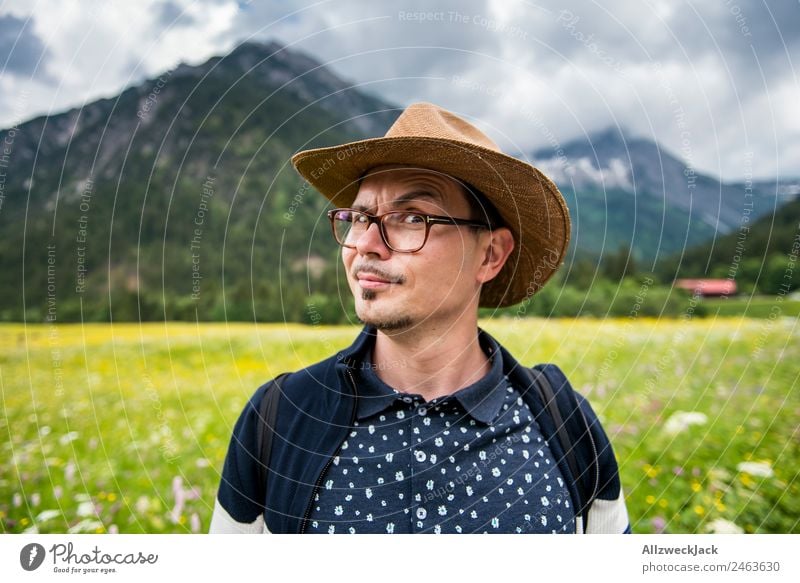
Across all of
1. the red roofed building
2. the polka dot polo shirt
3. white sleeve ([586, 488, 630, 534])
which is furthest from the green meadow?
the polka dot polo shirt

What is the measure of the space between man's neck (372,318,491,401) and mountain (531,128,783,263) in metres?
0.98

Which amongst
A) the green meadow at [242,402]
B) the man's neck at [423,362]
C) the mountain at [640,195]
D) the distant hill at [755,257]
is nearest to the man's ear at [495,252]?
the man's neck at [423,362]

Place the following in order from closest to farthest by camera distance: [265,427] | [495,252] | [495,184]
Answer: [265,427] → [495,184] → [495,252]

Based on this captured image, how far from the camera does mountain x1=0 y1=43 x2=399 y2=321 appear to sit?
2.62 metres

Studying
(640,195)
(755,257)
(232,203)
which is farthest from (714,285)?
(232,203)

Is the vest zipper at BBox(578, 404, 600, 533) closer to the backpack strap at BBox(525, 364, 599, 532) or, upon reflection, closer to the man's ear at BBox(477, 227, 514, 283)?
the backpack strap at BBox(525, 364, 599, 532)

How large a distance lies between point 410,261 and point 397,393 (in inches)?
15.4

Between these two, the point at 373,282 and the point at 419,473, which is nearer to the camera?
the point at 419,473

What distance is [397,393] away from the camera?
156 centimetres

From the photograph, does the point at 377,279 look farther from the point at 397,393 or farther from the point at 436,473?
the point at 436,473

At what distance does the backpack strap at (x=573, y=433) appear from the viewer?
1637 millimetres

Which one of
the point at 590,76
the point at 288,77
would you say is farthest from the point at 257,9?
the point at 590,76

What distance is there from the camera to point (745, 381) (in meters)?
3.40

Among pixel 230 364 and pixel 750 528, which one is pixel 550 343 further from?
pixel 230 364
